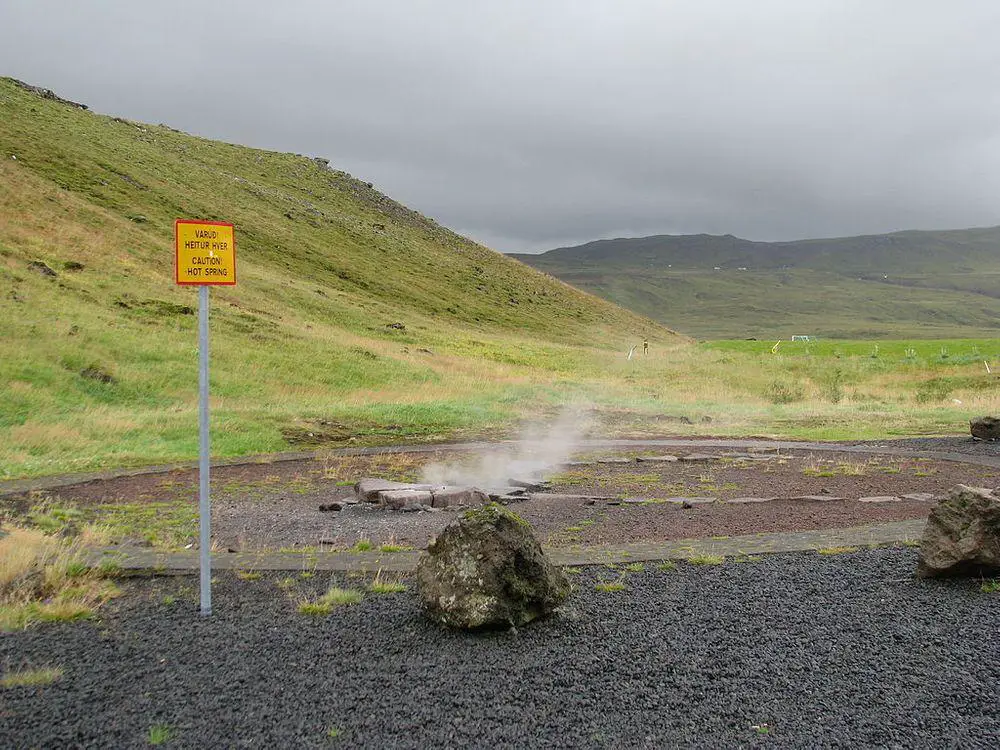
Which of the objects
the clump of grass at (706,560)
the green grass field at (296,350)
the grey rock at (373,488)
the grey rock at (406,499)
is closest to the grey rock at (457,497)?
the grey rock at (406,499)

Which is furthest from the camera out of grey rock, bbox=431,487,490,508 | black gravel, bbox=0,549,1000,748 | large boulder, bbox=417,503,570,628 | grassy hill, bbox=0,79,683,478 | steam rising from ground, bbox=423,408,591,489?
grassy hill, bbox=0,79,683,478

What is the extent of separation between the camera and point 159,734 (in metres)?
4.66

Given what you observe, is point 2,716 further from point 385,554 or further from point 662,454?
point 662,454

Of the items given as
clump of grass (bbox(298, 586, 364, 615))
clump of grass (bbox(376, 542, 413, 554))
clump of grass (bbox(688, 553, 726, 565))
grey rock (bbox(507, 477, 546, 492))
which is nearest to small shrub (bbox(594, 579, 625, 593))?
clump of grass (bbox(688, 553, 726, 565))

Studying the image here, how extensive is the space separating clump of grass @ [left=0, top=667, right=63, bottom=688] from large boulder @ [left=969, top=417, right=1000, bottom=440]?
19.9 metres

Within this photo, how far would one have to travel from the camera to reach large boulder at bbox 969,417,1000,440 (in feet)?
61.9

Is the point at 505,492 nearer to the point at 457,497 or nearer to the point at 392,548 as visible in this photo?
the point at 457,497

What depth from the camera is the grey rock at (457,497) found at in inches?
478

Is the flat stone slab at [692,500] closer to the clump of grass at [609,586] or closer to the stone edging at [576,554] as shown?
the stone edging at [576,554]

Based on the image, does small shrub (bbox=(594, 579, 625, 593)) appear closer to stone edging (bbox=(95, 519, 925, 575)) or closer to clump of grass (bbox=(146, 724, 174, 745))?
stone edging (bbox=(95, 519, 925, 575))

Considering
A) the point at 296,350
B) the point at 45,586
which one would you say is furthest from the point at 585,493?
the point at 296,350

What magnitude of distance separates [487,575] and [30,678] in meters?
3.26

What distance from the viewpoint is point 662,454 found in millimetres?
18406

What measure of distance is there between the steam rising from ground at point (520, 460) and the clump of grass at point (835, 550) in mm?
6612
